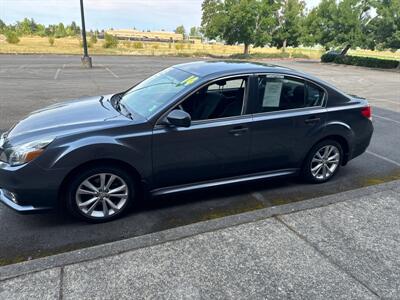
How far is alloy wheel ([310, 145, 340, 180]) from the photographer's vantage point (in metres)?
4.30

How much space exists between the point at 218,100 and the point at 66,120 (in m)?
1.60

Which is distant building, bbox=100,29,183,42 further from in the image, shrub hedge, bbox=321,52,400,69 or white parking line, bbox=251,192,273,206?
white parking line, bbox=251,192,273,206

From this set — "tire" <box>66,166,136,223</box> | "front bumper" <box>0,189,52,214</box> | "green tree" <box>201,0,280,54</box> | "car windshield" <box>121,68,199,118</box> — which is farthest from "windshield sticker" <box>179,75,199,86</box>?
"green tree" <box>201,0,280,54</box>

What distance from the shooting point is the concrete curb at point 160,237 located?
2.58 meters

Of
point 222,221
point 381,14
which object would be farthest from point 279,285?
point 381,14

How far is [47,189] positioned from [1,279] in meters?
0.83

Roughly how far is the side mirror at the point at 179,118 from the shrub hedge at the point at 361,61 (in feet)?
86.4

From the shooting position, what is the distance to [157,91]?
3854 millimetres

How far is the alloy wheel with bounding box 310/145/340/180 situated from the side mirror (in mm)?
1879

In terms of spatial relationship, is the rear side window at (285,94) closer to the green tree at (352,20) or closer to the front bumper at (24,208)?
the front bumper at (24,208)

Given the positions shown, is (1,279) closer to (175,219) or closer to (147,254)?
(147,254)

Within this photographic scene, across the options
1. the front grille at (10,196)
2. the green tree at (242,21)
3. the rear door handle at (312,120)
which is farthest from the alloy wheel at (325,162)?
the green tree at (242,21)

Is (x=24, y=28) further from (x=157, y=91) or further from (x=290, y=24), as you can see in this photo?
(x=157, y=91)

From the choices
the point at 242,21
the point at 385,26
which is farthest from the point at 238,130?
the point at 242,21
